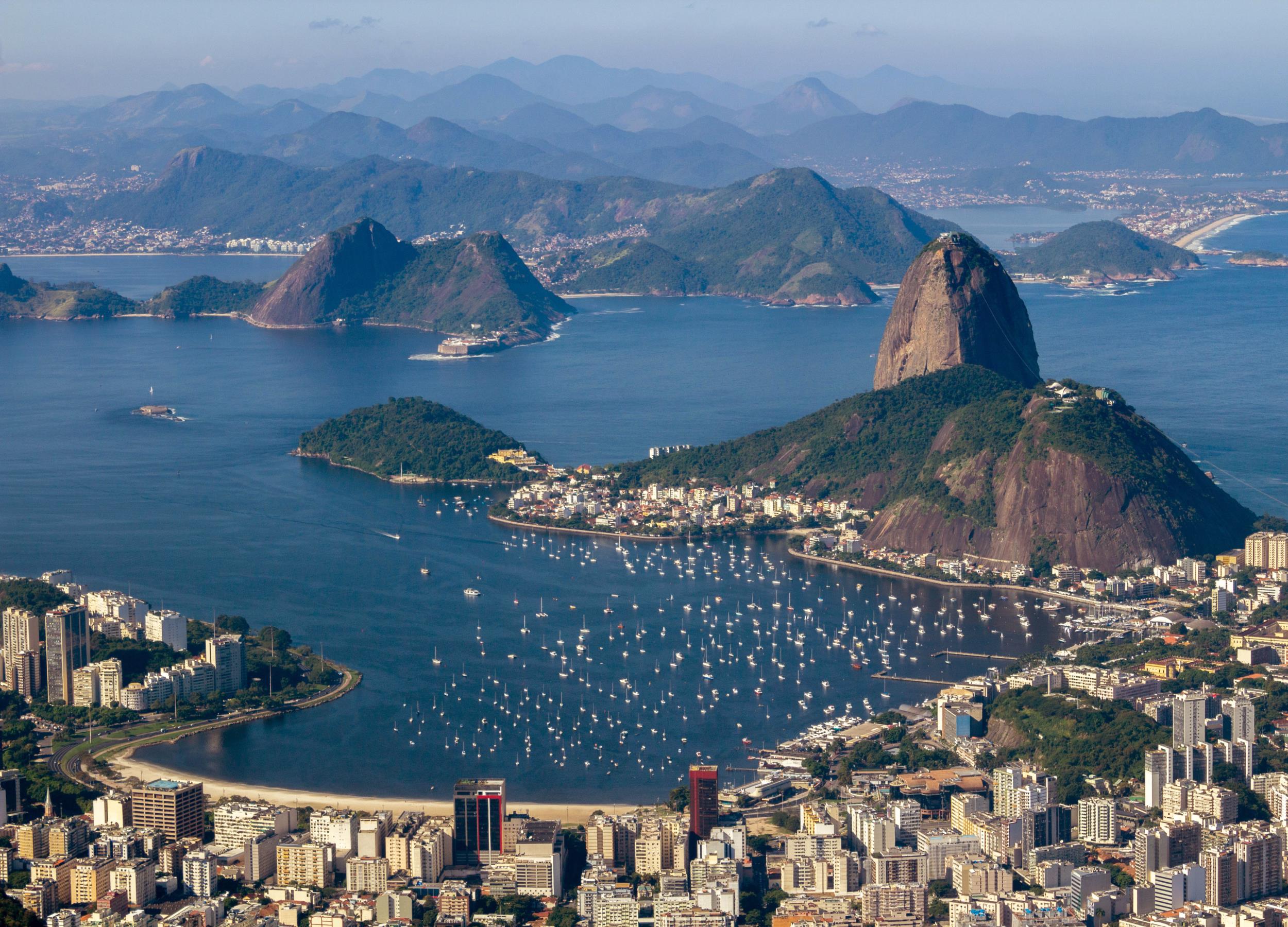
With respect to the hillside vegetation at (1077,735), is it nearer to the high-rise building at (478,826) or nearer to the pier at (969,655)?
the pier at (969,655)

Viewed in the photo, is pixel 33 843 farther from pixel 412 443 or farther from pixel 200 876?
pixel 412 443

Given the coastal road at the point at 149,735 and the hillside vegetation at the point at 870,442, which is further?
the hillside vegetation at the point at 870,442

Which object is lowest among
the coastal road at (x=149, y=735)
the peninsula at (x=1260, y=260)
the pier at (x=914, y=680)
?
the coastal road at (x=149, y=735)

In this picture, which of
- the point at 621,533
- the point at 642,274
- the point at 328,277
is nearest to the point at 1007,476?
the point at 621,533

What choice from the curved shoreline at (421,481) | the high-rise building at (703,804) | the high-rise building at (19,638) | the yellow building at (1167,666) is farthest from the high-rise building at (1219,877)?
the curved shoreline at (421,481)

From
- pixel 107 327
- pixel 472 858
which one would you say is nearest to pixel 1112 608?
pixel 472 858
